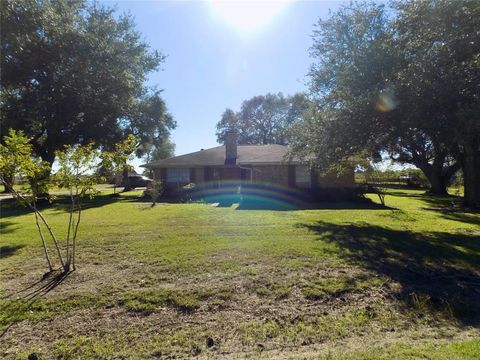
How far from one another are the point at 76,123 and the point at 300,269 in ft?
74.4

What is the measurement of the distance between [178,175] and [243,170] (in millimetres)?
5204

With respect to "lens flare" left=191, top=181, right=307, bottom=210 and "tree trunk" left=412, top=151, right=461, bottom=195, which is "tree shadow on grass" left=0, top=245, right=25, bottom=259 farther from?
"tree trunk" left=412, top=151, right=461, bottom=195

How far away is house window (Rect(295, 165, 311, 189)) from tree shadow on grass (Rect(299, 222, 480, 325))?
11.5 metres

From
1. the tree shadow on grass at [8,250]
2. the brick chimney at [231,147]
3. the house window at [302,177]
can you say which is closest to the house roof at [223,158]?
the brick chimney at [231,147]

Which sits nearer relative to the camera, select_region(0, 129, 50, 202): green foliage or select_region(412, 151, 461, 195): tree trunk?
select_region(0, 129, 50, 202): green foliage

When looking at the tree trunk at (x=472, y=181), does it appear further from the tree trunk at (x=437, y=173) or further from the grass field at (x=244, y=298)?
the tree trunk at (x=437, y=173)

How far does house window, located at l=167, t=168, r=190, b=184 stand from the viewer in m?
25.5

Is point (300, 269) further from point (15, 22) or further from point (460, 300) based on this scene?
point (15, 22)

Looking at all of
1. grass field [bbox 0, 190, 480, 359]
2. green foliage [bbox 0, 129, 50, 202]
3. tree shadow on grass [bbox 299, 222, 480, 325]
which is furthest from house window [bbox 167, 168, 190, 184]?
green foliage [bbox 0, 129, 50, 202]

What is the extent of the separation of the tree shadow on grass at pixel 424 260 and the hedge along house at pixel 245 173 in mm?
11200

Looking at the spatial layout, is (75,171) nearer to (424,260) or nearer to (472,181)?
(424,260)

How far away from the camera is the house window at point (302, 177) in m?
22.5

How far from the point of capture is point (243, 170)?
81.5 ft

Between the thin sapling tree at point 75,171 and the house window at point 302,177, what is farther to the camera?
the house window at point 302,177
